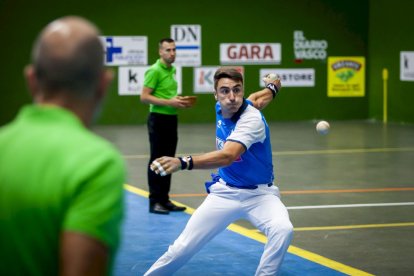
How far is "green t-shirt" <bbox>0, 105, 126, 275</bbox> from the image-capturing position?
2.53 m

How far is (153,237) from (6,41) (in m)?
14.8

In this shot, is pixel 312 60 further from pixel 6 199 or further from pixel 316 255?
pixel 6 199

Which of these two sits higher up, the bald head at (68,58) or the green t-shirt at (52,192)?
the bald head at (68,58)

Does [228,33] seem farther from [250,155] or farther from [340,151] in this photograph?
[250,155]

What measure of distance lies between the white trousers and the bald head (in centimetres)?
463

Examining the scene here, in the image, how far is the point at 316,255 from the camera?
367 inches

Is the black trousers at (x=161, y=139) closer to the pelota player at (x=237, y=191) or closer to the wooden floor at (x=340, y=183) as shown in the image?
the wooden floor at (x=340, y=183)

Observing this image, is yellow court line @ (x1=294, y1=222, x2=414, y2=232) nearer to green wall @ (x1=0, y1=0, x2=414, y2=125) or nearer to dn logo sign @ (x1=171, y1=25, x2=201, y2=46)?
green wall @ (x1=0, y1=0, x2=414, y2=125)

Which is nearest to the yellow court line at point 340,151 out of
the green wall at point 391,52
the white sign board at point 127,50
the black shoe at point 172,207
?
the green wall at point 391,52

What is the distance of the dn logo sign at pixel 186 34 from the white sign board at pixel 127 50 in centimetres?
86

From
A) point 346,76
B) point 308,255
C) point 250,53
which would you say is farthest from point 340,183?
point 346,76

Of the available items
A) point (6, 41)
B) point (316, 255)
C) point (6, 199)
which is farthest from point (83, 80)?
point (6, 41)

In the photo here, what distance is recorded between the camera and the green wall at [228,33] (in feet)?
78.9

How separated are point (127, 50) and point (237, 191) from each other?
17532mm
